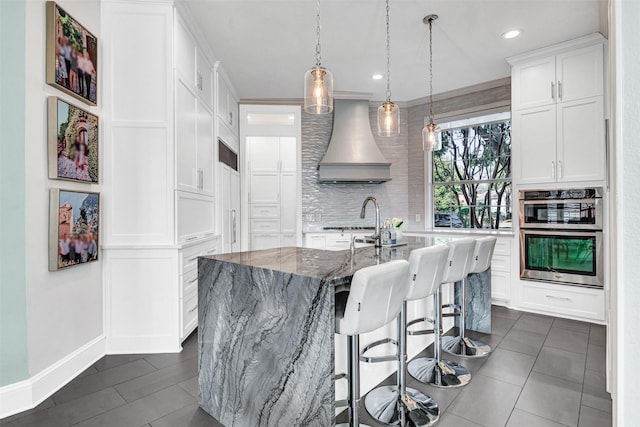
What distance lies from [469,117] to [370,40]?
222cm

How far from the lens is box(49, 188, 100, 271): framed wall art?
218 cm

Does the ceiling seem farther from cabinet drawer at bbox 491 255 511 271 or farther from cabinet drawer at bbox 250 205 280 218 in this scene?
cabinet drawer at bbox 491 255 511 271

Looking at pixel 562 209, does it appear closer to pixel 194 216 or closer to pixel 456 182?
pixel 456 182

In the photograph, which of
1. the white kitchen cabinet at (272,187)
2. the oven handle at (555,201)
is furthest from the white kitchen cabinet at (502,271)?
the white kitchen cabinet at (272,187)

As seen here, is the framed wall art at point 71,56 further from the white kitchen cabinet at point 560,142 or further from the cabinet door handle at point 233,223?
the white kitchen cabinet at point 560,142

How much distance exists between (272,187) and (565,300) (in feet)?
14.3

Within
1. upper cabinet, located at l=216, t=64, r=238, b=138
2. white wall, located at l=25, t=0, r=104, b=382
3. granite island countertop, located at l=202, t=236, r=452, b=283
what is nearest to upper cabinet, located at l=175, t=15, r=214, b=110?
upper cabinet, located at l=216, t=64, r=238, b=138

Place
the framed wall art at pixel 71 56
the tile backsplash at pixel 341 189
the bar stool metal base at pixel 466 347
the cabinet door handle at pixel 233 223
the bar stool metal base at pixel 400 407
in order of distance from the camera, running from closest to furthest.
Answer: the bar stool metal base at pixel 400 407
the framed wall art at pixel 71 56
the bar stool metal base at pixel 466 347
the cabinet door handle at pixel 233 223
the tile backsplash at pixel 341 189

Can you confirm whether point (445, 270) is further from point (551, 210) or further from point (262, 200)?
point (262, 200)

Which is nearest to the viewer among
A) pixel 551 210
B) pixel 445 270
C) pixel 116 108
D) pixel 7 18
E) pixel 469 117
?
pixel 7 18

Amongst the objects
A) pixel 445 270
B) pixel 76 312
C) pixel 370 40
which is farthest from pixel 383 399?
pixel 370 40

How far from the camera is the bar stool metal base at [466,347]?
268 cm

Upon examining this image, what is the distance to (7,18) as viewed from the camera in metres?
1.95

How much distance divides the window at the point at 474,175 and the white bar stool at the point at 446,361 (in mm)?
2636
